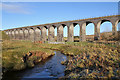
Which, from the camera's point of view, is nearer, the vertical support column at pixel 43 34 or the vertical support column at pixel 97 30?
the vertical support column at pixel 97 30

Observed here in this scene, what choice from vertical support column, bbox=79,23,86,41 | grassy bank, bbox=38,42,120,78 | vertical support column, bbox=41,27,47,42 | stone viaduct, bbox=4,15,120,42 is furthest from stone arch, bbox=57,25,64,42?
grassy bank, bbox=38,42,120,78

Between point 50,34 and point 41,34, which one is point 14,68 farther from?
point 41,34

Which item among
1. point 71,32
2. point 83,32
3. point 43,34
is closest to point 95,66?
point 83,32

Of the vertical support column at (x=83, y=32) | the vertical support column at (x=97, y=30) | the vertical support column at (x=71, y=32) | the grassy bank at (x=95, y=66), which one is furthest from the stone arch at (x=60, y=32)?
the grassy bank at (x=95, y=66)

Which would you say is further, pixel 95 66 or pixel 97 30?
pixel 97 30

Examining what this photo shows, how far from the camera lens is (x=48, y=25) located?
45.8 metres

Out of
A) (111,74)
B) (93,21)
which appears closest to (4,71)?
(111,74)

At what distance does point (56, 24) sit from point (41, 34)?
37.8 feet

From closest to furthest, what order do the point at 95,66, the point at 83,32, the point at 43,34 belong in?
1. the point at 95,66
2. the point at 83,32
3. the point at 43,34

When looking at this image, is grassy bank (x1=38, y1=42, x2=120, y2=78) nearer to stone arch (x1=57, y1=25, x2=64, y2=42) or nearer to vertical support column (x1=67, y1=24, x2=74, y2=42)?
vertical support column (x1=67, y1=24, x2=74, y2=42)

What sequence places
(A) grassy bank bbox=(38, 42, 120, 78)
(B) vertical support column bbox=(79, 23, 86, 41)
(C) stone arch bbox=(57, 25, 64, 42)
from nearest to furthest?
(A) grassy bank bbox=(38, 42, 120, 78), (B) vertical support column bbox=(79, 23, 86, 41), (C) stone arch bbox=(57, 25, 64, 42)

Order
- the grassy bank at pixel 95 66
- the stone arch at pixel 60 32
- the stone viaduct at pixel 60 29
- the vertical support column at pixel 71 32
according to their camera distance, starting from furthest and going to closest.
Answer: the stone arch at pixel 60 32 → the vertical support column at pixel 71 32 → the stone viaduct at pixel 60 29 → the grassy bank at pixel 95 66

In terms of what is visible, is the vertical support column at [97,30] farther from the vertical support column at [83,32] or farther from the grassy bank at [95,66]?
the grassy bank at [95,66]

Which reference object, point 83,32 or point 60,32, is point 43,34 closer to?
point 60,32
